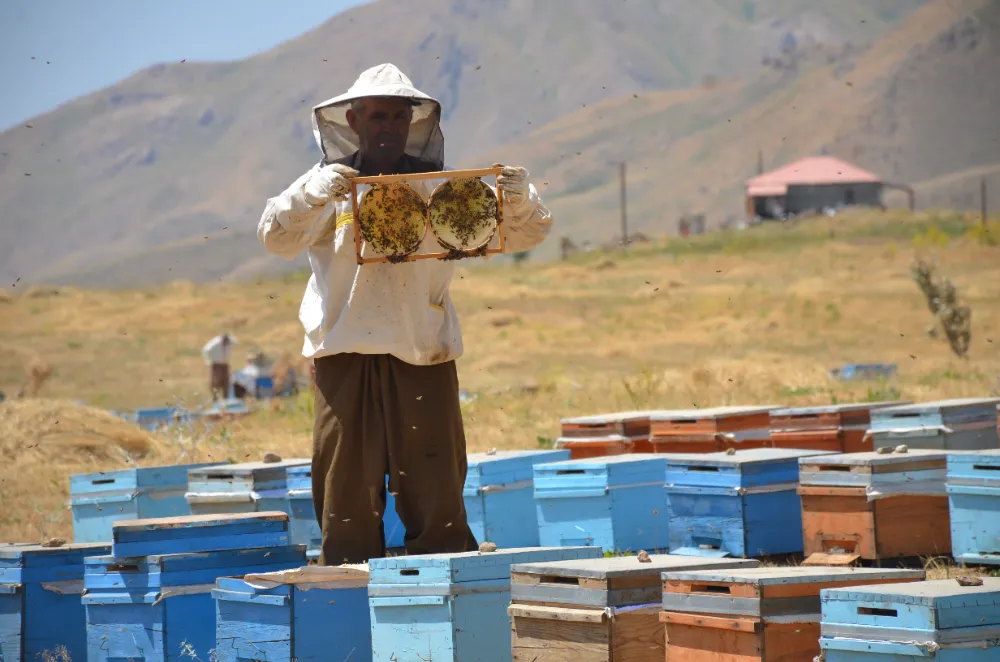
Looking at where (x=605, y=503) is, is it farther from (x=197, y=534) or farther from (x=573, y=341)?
(x=573, y=341)

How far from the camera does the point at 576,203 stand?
14275cm

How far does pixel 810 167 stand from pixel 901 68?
4939 centimetres

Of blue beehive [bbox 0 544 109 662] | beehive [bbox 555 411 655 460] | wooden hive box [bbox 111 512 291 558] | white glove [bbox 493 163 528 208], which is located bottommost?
blue beehive [bbox 0 544 109 662]

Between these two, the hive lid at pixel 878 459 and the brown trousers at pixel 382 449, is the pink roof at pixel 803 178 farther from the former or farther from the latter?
the brown trousers at pixel 382 449

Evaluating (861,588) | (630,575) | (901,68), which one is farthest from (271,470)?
(901,68)

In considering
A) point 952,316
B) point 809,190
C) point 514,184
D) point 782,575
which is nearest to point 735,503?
point 514,184

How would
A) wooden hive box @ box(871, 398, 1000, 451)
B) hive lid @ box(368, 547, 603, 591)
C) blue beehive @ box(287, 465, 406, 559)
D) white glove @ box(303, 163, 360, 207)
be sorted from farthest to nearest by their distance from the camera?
wooden hive box @ box(871, 398, 1000, 451)
blue beehive @ box(287, 465, 406, 559)
white glove @ box(303, 163, 360, 207)
hive lid @ box(368, 547, 603, 591)

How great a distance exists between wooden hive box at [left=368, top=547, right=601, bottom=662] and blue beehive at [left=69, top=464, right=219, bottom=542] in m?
3.36

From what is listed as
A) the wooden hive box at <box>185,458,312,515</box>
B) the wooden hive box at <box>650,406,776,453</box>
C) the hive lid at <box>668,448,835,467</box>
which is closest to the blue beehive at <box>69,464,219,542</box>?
the wooden hive box at <box>185,458,312,515</box>

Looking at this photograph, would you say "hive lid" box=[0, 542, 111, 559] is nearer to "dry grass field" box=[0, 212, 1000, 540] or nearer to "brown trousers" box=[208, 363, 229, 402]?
"dry grass field" box=[0, 212, 1000, 540]

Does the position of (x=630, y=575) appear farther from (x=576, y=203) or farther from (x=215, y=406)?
(x=576, y=203)

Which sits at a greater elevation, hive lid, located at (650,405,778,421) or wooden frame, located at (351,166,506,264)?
wooden frame, located at (351,166,506,264)

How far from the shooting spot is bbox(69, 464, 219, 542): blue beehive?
7.81 meters

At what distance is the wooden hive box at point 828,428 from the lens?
27.1 feet
